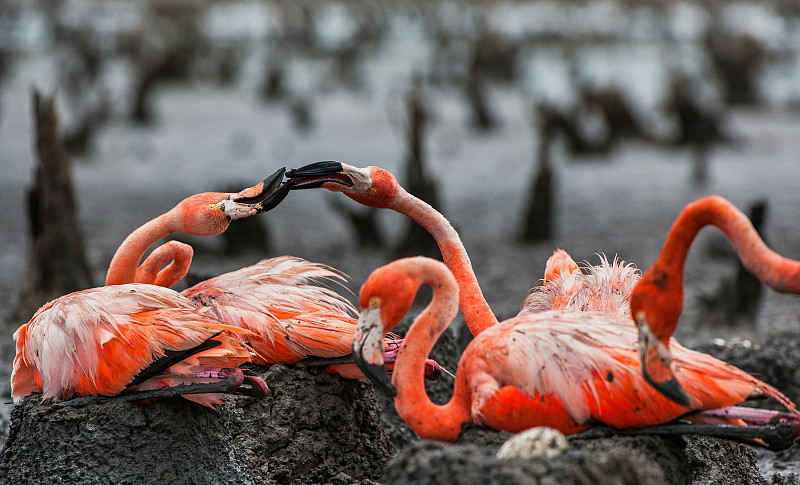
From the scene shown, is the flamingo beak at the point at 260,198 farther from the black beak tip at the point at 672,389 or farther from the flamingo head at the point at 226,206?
the black beak tip at the point at 672,389

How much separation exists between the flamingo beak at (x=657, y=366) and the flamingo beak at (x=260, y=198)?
5.57ft

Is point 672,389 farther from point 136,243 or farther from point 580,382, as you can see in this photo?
point 136,243

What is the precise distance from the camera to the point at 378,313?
361cm

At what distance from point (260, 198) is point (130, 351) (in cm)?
90

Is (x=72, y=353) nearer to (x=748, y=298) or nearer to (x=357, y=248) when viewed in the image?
(x=748, y=298)

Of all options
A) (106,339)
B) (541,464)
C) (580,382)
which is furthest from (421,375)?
(106,339)

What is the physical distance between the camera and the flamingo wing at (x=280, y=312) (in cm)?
432

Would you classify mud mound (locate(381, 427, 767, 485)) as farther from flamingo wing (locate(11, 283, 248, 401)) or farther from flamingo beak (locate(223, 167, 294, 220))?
flamingo beak (locate(223, 167, 294, 220))

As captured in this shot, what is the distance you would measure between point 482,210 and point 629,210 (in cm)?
189

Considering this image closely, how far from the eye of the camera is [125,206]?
1222cm

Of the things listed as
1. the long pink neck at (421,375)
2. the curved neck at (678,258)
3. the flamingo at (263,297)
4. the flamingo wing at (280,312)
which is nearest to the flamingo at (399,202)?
the flamingo at (263,297)

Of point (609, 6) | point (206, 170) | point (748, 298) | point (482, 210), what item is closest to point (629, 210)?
point (482, 210)

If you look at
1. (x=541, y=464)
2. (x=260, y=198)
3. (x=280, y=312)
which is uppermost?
(x=260, y=198)

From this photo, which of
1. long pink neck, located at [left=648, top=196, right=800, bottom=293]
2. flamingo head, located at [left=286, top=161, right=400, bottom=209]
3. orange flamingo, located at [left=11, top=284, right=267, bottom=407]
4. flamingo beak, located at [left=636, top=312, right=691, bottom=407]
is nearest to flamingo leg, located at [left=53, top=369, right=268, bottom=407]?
orange flamingo, located at [left=11, top=284, right=267, bottom=407]
